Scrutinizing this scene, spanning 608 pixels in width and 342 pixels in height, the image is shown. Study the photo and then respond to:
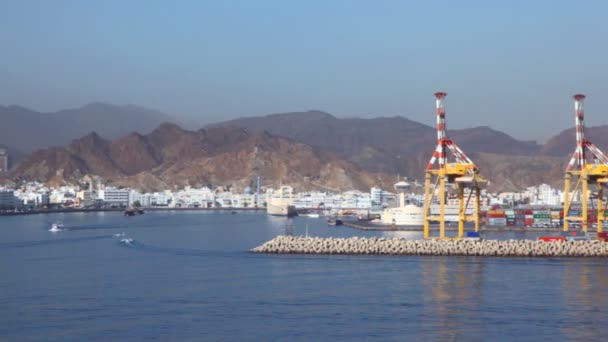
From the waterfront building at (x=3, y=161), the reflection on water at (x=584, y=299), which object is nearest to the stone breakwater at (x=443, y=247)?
the reflection on water at (x=584, y=299)

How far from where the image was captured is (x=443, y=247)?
89.5ft

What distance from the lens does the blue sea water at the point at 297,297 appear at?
1481 centimetres

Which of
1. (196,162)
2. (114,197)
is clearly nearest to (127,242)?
(114,197)

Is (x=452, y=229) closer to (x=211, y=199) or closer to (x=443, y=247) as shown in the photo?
(x=443, y=247)

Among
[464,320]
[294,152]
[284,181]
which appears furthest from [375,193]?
[464,320]

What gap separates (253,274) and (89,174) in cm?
12219

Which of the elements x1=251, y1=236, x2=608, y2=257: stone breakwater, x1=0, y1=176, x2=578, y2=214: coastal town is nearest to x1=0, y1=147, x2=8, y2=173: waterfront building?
x1=0, y1=176, x2=578, y2=214: coastal town

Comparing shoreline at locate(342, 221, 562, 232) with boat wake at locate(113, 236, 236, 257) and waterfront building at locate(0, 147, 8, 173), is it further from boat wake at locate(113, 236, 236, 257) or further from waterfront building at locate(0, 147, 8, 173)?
waterfront building at locate(0, 147, 8, 173)

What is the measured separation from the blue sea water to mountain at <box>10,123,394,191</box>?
Answer: 91.2 metres

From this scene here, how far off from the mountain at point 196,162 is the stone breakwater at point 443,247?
8724 centimetres

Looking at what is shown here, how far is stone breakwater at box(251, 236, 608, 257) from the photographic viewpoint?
26797mm

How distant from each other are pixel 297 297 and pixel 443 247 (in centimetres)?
987

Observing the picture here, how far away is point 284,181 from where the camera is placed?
11912 centimetres

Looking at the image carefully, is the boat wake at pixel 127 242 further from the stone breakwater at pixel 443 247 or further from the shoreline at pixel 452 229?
the shoreline at pixel 452 229
